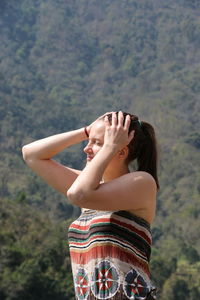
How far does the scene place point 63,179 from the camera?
2932 millimetres

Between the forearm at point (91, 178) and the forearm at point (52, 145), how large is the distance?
12.0 inches

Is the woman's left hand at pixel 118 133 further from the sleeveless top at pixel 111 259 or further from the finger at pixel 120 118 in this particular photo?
the sleeveless top at pixel 111 259

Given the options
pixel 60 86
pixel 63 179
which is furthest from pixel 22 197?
pixel 60 86

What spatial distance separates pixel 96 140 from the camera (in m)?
2.74

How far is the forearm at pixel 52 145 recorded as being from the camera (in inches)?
114

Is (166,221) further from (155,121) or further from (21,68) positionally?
(21,68)

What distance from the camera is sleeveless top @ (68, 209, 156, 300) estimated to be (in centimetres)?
254

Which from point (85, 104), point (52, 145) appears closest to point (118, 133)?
point (52, 145)

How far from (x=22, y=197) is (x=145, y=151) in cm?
3443

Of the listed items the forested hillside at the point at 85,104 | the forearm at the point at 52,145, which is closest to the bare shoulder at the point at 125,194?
the forearm at the point at 52,145

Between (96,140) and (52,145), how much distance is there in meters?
0.24

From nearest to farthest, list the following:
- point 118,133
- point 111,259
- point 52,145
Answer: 1. point 111,259
2. point 118,133
3. point 52,145

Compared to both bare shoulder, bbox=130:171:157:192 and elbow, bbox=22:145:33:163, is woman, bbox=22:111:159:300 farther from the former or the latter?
elbow, bbox=22:145:33:163

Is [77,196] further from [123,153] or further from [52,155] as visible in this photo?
[52,155]
